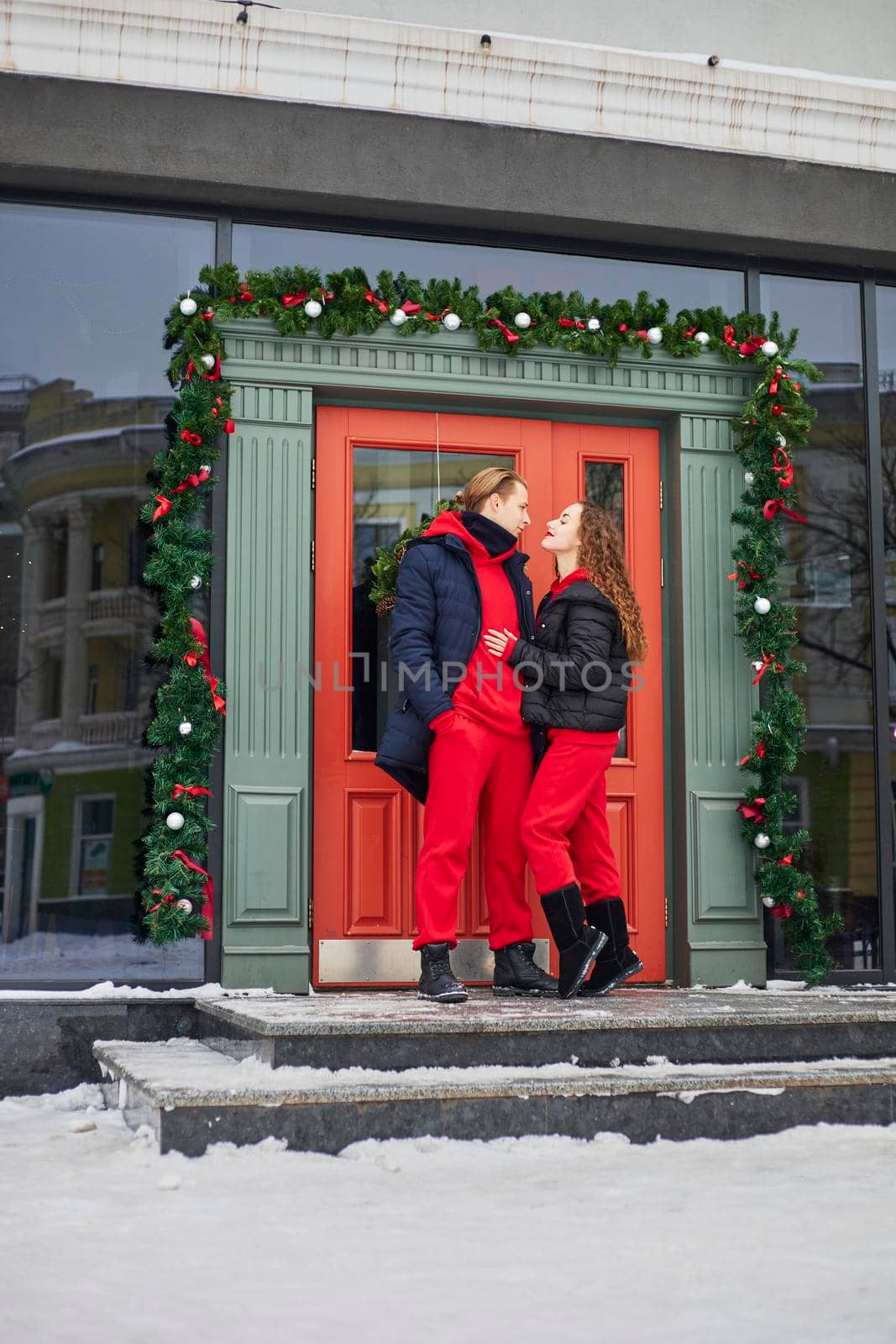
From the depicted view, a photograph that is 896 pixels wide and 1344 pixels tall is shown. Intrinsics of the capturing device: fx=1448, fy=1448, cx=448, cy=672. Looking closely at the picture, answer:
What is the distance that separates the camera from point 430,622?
556 centimetres

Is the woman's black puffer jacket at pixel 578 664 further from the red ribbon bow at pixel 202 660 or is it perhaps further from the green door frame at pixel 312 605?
the red ribbon bow at pixel 202 660

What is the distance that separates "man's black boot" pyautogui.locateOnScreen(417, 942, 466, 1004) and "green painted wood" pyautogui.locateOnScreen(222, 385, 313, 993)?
3.18ft

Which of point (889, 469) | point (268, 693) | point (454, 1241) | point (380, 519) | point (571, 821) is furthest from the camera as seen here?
point (889, 469)

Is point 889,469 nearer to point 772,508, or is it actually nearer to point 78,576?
point 772,508

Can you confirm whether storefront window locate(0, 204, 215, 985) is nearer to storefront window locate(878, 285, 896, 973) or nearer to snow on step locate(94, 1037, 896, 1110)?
snow on step locate(94, 1037, 896, 1110)

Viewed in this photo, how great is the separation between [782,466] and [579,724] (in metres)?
1.95

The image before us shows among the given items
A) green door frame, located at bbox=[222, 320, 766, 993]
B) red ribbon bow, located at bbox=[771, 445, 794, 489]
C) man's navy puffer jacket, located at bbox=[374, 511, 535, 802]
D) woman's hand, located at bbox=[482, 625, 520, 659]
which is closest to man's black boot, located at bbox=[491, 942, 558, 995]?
man's navy puffer jacket, located at bbox=[374, 511, 535, 802]

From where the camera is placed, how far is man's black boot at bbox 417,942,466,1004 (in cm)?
505

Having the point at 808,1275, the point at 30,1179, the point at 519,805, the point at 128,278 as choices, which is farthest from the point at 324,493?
the point at 808,1275

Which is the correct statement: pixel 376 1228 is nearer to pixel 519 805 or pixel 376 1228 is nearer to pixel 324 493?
pixel 519 805

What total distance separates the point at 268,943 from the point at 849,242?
4221mm

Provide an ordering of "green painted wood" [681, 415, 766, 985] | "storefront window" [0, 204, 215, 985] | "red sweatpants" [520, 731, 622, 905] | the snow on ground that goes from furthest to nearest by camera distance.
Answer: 1. "green painted wood" [681, 415, 766, 985]
2. "storefront window" [0, 204, 215, 985]
3. "red sweatpants" [520, 731, 622, 905]
4. the snow on ground

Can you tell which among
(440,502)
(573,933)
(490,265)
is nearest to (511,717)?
(573,933)

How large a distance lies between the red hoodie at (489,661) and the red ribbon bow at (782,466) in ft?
5.08
